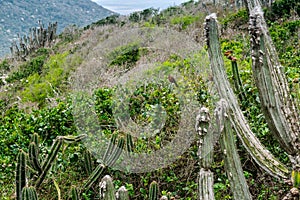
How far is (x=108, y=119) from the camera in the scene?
5375mm

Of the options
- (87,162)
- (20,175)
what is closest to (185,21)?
(87,162)

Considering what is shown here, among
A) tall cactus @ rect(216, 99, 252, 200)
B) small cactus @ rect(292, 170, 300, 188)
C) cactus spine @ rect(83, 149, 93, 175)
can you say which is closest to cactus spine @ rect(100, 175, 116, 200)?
tall cactus @ rect(216, 99, 252, 200)

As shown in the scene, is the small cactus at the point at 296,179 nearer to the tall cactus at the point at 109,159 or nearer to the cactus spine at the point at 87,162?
the tall cactus at the point at 109,159

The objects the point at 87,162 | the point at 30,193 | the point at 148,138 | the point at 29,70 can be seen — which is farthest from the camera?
the point at 29,70

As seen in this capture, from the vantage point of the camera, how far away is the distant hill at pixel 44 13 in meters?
73.8

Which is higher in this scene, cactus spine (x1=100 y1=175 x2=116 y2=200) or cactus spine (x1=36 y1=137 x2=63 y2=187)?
cactus spine (x1=100 y1=175 x2=116 y2=200)

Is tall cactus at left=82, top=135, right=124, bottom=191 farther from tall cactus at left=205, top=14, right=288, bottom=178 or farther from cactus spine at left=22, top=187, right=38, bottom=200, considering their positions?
tall cactus at left=205, top=14, right=288, bottom=178

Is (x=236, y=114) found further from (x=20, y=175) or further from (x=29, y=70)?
(x=29, y=70)

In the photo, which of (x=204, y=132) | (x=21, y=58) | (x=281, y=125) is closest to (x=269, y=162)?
(x=281, y=125)

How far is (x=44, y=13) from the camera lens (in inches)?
3585

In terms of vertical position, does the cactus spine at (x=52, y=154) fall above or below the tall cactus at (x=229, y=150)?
below

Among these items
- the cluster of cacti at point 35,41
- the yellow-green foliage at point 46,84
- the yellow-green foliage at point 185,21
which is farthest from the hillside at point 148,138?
the cluster of cacti at point 35,41

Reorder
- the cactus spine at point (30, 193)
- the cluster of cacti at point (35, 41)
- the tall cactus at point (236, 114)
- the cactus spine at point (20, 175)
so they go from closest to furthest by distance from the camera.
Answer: the tall cactus at point (236, 114) < the cactus spine at point (30, 193) < the cactus spine at point (20, 175) < the cluster of cacti at point (35, 41)

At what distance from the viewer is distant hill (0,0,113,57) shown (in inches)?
2904
